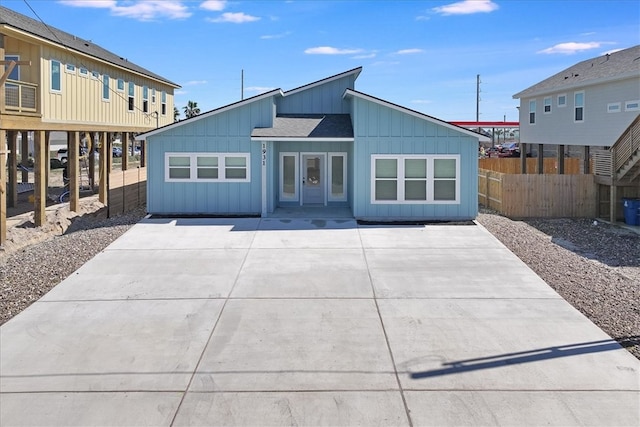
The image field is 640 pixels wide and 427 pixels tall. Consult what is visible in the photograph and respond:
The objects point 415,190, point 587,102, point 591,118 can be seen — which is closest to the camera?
point 415,190

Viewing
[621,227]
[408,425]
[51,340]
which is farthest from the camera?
[621,227]

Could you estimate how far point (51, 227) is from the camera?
17156 millimetres

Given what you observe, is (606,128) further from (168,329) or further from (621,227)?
(168,329)

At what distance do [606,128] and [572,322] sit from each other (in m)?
16.8

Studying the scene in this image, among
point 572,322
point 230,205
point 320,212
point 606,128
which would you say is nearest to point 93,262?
point 230,205

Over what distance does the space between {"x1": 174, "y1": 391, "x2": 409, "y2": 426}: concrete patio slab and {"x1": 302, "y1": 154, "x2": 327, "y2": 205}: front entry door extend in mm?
15155

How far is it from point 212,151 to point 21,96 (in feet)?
18.9

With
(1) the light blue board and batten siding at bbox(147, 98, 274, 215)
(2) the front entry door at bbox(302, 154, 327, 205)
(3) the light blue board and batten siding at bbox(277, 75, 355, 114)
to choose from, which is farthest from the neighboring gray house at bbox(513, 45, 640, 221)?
(1) the light blue board and batten siding at bbox(147, 98, 274, 215)

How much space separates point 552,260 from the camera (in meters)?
13.2

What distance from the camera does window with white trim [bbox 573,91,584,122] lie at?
2489cm

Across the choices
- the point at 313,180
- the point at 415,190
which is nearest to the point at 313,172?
the point at 313,180

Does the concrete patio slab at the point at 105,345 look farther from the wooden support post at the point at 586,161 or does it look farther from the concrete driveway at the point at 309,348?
the wooden support post at the point at 586,161

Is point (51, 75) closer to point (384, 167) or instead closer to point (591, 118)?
point (384, 167)

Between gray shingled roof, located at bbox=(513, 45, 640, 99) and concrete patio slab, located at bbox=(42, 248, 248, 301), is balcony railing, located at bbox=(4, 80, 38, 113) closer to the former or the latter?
concrete patio slab, located at bbox=(42, 248, 248, 301)
